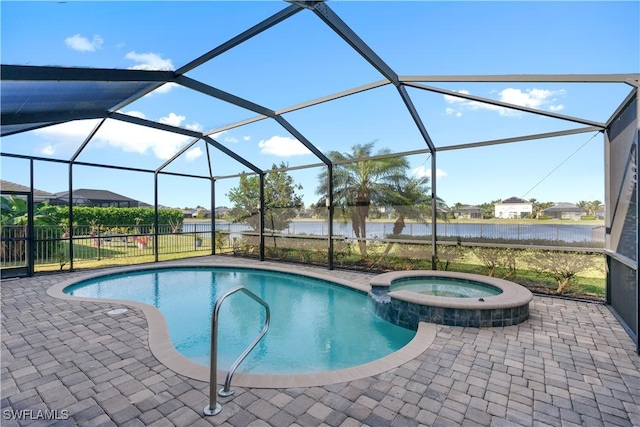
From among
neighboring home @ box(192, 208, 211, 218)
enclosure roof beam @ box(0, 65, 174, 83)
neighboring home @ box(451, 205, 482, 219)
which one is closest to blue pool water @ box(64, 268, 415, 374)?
neighboring home @ box(451, 205, 482, 219)

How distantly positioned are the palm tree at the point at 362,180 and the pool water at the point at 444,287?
8.48ft

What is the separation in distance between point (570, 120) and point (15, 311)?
1027 centimetres

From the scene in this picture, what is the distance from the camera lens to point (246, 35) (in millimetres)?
4152

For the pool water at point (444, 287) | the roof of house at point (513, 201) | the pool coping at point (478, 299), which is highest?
the roof of house at point (513, 201)

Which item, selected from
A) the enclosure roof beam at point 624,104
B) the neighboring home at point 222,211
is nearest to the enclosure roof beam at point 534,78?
the enclosure roof beam at point 624,104

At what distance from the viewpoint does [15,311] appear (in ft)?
16.8

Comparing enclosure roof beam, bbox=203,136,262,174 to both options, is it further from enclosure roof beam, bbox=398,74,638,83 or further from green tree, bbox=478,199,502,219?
green tree, bbox=478,199,502,219

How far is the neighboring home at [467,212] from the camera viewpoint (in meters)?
7.44

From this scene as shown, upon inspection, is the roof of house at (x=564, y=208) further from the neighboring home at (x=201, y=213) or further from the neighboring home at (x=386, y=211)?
the neighboring home at (x=201, y=213)

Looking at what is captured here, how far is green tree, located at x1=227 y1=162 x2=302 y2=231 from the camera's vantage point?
10.9m

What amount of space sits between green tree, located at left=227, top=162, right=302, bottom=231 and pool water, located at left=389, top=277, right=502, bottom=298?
17.2 ft

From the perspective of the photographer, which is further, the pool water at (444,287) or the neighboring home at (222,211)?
the neighboring home at (222,211)

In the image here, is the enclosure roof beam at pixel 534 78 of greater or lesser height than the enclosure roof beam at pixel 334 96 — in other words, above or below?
below

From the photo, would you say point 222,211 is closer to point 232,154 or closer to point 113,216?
point 232,154
